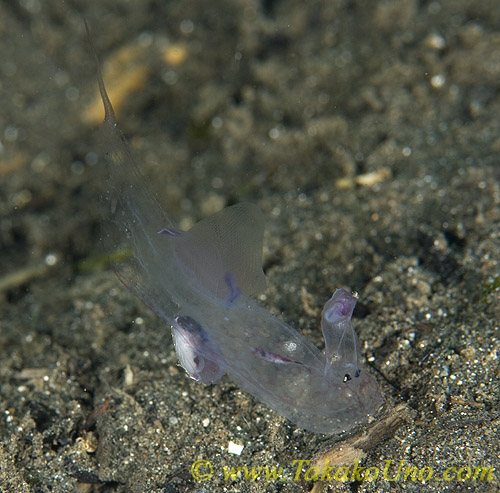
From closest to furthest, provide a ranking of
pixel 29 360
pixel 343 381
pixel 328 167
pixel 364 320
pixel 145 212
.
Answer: pixel 343 381 → pixel 145 212 → pixel 364 320 → pixel 29 360 → pixel 328 167

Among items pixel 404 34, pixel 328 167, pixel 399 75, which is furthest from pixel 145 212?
pixel 404 34

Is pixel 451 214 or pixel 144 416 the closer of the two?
pixel 144 416

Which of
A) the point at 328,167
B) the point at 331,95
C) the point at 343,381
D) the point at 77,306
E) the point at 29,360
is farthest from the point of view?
the point at 331,95

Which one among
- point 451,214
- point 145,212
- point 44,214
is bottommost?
point 451,214

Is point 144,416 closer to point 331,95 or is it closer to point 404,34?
point 331,95

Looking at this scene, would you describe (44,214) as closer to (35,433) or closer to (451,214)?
(35,433)

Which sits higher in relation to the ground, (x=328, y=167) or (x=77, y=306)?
(x=77, y=306)
